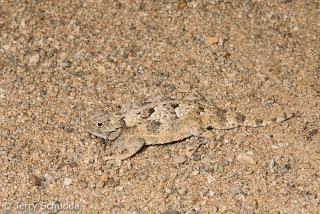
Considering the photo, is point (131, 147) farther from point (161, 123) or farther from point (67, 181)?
point (67, 181)

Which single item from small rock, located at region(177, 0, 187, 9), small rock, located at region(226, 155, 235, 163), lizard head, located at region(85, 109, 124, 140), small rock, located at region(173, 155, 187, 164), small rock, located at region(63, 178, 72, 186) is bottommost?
small rock, located at region(63, 178, 72, 186)

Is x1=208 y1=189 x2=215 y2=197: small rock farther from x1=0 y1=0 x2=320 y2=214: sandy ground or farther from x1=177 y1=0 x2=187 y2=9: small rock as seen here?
x1=177 y1=0 x2=187 y2=9: small rock

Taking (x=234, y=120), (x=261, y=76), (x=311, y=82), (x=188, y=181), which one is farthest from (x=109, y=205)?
(x=311, y=82)

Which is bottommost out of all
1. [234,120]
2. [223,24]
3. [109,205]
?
[109,205]

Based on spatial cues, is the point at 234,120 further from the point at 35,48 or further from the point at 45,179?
the point at 35,48

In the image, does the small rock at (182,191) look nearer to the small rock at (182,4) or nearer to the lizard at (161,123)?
the lizard at (161,123)

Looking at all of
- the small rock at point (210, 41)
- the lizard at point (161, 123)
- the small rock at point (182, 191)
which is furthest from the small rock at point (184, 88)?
the small rock at point (182, 191)

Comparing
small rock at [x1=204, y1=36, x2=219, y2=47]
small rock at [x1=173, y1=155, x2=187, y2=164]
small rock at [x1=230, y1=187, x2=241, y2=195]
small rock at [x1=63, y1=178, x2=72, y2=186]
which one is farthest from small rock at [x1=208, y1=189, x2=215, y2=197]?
small rock at [x1=204, y1=36, x2=219, y2=47]
